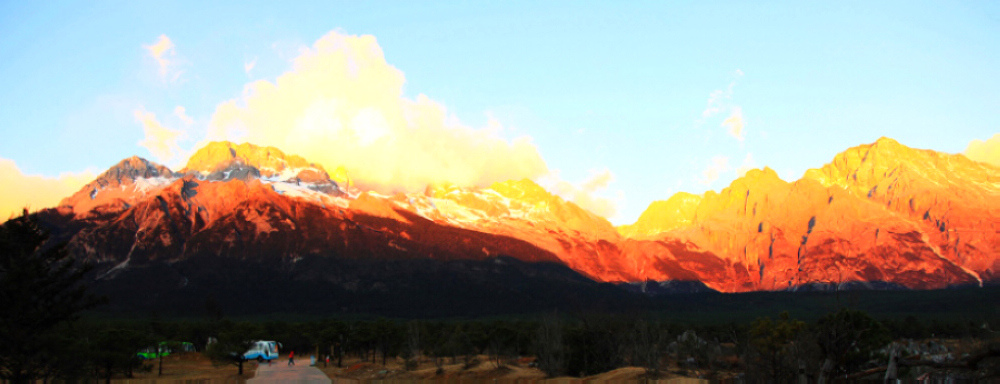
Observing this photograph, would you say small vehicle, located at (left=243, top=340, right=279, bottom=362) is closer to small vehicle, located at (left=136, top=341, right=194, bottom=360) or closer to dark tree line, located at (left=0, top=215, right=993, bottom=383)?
dark tree line, located at (left=0, top=215, right=993, bottom=383)

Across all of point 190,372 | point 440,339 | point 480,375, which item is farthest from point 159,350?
point 480,375

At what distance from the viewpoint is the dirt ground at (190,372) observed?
2297 inches

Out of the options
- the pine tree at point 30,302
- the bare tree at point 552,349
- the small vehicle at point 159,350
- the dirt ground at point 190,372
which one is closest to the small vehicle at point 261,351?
the dirt ground at point 190,372

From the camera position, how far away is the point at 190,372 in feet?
234

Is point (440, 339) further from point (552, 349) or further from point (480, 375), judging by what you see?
point (552, 349)

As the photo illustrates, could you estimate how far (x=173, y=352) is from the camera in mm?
98312

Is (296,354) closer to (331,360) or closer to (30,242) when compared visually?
(331,360)

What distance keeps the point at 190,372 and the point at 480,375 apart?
28.0 meters

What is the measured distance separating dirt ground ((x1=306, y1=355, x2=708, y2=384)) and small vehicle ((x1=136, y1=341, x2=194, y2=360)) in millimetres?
20435

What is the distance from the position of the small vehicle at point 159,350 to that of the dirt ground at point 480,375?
2044cm

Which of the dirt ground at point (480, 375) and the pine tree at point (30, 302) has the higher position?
the pine tree at point (30, 302)

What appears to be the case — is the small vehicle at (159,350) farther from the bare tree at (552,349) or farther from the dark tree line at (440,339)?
the bare tree at (552,349)

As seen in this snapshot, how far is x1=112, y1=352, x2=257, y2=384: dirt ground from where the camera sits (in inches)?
2297

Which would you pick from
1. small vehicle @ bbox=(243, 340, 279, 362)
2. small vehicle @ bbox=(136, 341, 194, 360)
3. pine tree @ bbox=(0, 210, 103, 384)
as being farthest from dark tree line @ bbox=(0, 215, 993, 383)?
small vehicle @ bbox=(243, 340, 279, 362)
